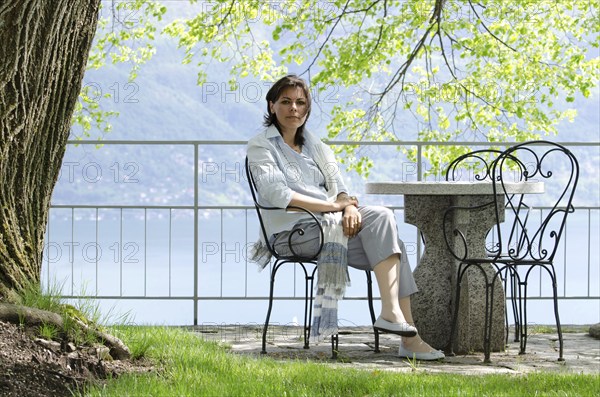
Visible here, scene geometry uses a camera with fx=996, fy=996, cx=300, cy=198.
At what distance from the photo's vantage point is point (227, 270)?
7039 millimetres

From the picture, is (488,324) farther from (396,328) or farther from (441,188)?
(441,188)

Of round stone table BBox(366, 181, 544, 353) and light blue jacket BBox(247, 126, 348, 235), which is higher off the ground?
light blue jacket BBox(247, 126, 348, 235)

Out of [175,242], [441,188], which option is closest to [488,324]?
[441,188]

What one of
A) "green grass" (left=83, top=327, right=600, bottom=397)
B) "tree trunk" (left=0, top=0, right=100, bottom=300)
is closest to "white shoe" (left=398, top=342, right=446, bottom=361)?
"green grass" (left=83, top=327, right=600, bottom=397)

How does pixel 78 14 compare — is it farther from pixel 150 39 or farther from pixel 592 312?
pixel 150 39

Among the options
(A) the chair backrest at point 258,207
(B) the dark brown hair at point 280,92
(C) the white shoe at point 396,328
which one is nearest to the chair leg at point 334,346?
(C) the white shoe at point 396,328

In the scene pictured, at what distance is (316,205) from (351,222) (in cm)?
21

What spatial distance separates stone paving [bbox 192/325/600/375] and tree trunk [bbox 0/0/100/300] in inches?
56.9

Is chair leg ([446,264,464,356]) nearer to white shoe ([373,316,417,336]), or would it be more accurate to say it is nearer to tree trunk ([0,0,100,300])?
white shoe ([373,316,417,336])

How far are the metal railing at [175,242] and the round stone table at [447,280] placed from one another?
4.69ft

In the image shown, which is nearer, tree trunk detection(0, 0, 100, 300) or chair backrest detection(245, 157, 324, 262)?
tree trunk detection(0, 0, 100, 300)

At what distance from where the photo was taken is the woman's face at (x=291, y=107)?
5246 millimetres

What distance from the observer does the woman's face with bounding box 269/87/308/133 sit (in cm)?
525

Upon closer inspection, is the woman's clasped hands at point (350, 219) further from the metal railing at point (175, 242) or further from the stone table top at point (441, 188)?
the metal railing at point (175, 242)
